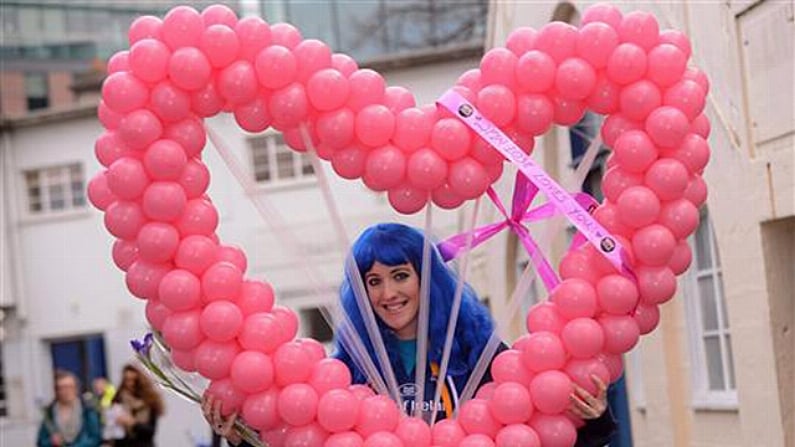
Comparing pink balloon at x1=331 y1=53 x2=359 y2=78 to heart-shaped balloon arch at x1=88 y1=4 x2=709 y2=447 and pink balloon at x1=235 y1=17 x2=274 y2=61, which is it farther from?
pink balloon at x1=235 y1=17 x2=274 y2=61

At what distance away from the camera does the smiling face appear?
4859mm

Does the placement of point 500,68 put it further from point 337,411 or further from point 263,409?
point 263,409

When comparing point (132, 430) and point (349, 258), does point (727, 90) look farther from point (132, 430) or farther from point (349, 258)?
point (132, 430)

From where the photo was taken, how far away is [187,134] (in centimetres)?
452

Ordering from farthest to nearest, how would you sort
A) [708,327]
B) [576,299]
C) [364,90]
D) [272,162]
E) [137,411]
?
1. [272,162]
2. [137,411]
3. [708,327]
4. [364,90]
5. [576,299]

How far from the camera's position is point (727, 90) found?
7.77m

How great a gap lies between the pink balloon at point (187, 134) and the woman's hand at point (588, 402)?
1.41 m

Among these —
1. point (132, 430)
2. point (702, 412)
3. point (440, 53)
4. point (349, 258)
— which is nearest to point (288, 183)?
point (440, 53)

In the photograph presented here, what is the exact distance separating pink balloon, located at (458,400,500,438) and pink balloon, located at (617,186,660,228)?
2.40 ft

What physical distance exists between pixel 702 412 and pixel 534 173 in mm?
4730

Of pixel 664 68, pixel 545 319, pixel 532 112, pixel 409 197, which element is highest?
pixel 664 68

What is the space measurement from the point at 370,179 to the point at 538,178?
0.54 m

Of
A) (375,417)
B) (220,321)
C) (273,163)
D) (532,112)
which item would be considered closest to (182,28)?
(220,321)

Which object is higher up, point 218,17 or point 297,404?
point 218,17
